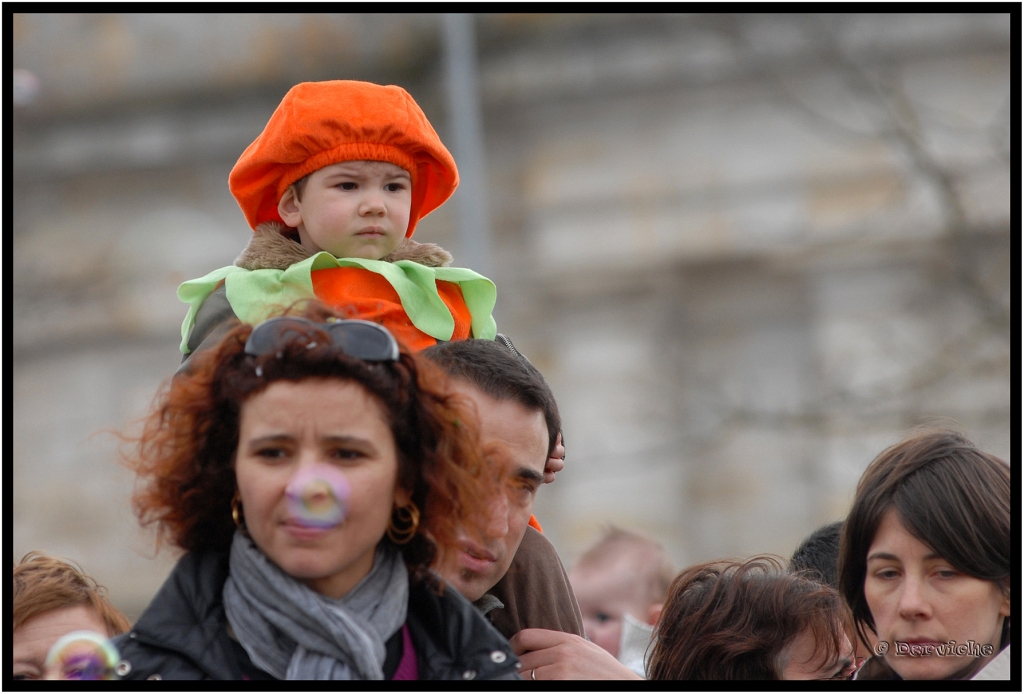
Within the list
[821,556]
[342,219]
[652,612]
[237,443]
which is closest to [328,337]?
[237,443]

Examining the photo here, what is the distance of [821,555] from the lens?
3.30 metres

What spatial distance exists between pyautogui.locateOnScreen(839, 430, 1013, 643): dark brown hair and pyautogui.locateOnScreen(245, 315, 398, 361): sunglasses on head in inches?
45.3

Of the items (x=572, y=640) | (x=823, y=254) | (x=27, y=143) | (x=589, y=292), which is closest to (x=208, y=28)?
(x=27, y=143)

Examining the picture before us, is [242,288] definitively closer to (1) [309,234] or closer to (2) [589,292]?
(1) [309,234]

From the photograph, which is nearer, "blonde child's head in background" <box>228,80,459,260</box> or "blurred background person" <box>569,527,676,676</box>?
"blonde child's head in background" <box>228,80,459,260</box>

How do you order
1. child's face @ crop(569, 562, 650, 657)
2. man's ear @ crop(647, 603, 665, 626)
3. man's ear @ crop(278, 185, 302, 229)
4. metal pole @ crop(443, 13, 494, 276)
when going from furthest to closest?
1. metal pole @ crop(443, 13, 494, 276)
2. child's face @ crop(569, 562, 650, 657)
3. man's ear @ crop(647, 603, 665, 626)
4. man's ear @ crop(278, 185, 302, 229)

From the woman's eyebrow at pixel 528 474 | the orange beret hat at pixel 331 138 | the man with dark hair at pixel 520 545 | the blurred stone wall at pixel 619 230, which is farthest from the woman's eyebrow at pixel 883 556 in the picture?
the blurred stone wall at pixel 619 230

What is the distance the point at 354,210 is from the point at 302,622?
3.95ft

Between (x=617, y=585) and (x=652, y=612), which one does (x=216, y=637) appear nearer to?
(x=652, y=612)

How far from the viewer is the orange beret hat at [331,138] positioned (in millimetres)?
2928

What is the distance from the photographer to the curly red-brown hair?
2.04 metres

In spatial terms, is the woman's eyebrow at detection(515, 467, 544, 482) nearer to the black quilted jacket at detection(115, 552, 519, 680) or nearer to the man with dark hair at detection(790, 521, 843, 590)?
the black quilted jacket at detection(115, 552, 519, 680)

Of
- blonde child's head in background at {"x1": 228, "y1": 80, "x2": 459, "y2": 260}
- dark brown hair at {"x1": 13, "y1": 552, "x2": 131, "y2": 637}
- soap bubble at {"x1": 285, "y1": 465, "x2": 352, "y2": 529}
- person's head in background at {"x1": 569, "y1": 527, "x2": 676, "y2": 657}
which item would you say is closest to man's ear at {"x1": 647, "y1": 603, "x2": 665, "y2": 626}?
person's head in background at {"x1": 569, "y1": 527, "x2": 676, "y2": 657}

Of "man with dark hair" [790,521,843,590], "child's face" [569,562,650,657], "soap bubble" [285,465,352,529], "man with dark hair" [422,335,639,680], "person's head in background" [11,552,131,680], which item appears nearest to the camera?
"soap bubble" [285,465,352,529]
